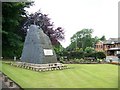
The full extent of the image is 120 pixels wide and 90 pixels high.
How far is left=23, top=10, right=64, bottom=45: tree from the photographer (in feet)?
126

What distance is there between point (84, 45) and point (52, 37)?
161ft

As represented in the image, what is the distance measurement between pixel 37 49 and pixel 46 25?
55.3 feet

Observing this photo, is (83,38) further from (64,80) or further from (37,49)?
(64,80)

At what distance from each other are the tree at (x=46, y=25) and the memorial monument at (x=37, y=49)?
15.2m

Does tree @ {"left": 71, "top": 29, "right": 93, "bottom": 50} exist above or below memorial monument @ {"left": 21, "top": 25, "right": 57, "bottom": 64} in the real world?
above

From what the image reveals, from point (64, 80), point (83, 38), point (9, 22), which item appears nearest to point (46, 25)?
point (9, 22)

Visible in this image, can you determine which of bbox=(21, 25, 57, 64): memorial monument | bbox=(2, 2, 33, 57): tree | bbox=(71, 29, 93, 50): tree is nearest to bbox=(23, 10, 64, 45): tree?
bbox=(2, 2, 33, 57): tree

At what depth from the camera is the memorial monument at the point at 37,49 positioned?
22.0 metres

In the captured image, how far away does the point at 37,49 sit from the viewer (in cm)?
2227

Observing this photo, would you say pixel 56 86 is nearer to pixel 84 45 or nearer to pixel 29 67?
pixel 29 67

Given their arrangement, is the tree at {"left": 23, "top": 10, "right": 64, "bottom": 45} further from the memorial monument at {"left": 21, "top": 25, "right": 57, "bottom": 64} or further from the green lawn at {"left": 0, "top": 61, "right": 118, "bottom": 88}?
the green lawn at {"left": 0, "top": 61, "right": 118, "bottom": 88}

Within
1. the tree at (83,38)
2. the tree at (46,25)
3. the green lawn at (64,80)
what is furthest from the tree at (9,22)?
the tree at (83,38)

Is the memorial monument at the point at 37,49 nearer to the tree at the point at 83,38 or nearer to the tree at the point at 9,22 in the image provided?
the tree at the point at 9,22

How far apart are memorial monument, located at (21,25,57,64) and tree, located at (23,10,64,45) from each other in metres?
15.2
